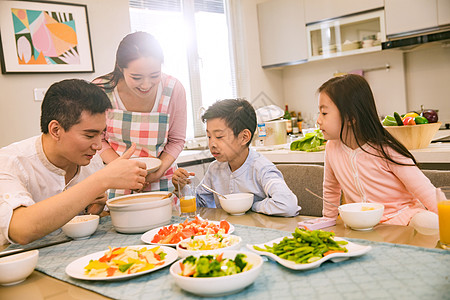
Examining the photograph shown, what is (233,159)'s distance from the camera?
1.94 meters

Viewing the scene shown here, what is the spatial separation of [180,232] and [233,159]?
818 millimetres

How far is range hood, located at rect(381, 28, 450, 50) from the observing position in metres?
3.62

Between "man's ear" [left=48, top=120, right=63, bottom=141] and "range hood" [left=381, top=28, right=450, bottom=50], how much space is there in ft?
10.9

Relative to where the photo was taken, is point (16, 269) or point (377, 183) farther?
point (377, 183)

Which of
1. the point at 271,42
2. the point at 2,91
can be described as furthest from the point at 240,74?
the point at 2,91

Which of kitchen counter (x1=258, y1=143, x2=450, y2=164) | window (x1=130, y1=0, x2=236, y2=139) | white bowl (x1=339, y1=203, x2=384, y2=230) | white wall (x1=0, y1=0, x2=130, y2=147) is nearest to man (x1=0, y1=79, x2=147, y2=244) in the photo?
white bowl (x1=339, y1=203, x2=384, y2=230)

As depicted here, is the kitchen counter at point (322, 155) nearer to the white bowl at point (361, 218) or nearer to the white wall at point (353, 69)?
the white bowl at point (361, 218)

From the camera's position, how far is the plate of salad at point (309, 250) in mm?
874

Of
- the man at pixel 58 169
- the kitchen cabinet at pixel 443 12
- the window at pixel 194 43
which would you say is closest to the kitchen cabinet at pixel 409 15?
the kitchen cabinet at pixel 443 12

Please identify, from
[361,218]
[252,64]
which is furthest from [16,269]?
[252,64]

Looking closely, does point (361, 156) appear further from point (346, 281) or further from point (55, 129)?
point (55, 129)

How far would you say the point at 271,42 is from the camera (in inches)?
194

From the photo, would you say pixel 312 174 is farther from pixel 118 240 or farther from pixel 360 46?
pixel 360 46

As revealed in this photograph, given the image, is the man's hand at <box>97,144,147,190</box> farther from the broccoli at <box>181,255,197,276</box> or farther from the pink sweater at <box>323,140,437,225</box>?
the pink sweater at <box>323,140,437,225</box>
